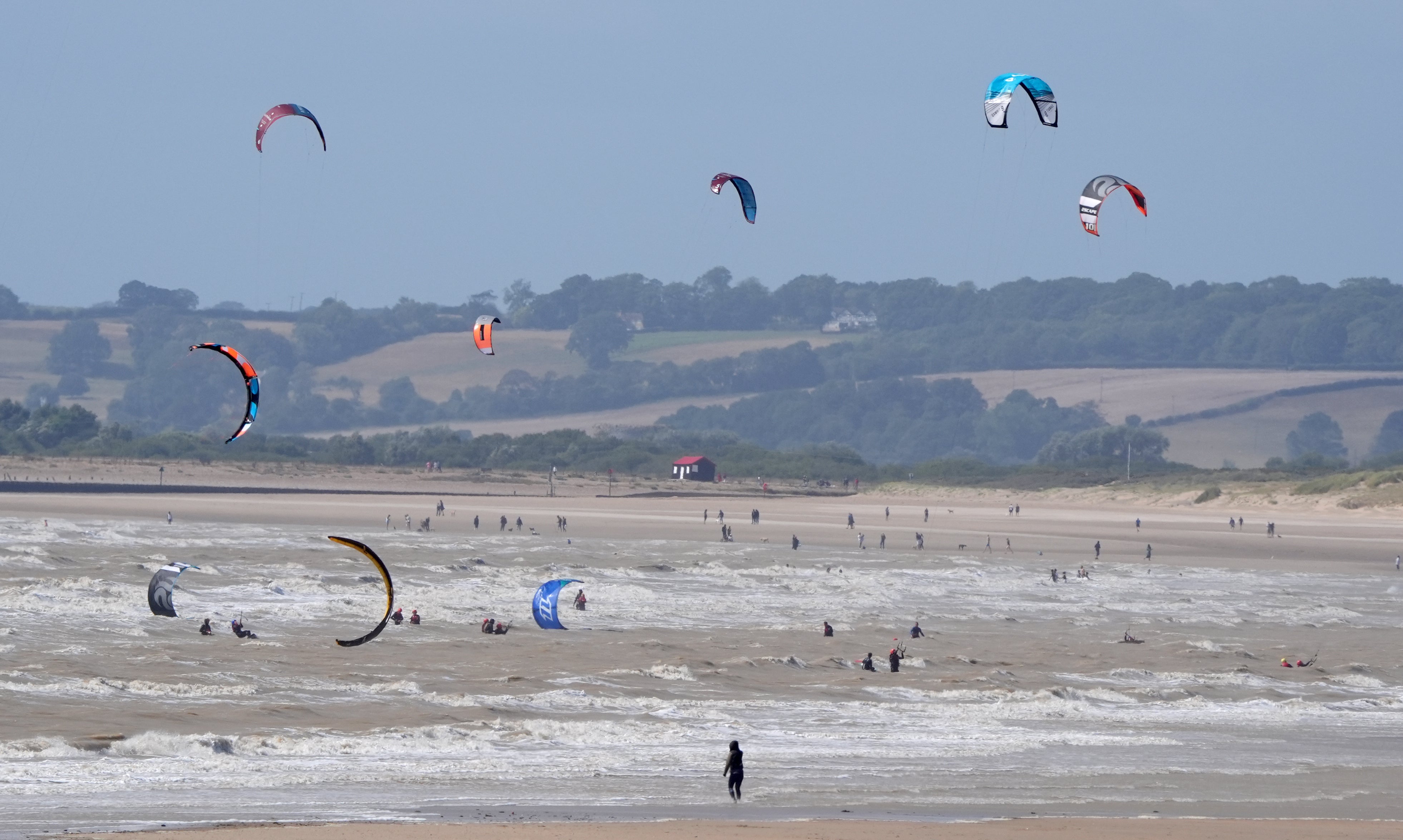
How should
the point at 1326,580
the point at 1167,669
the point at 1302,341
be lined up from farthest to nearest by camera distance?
the point at 1302,341 < the point at 1326,580 < the point at 1167,669

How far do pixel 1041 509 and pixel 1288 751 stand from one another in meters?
40.3

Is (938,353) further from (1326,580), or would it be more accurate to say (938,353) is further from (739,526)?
(1326,580)

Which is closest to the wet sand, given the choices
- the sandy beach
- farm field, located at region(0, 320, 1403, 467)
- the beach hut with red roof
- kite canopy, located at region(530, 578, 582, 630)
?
the sandy beach

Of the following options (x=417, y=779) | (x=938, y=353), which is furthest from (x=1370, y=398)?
(x=417, y=779)

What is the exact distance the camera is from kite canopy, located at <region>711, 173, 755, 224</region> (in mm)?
28234

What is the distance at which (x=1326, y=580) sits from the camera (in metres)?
31.4

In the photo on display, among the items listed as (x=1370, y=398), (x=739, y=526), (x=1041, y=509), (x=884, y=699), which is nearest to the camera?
(x=884, y=699)

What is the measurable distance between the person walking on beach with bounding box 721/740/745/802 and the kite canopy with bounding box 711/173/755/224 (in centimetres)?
1685

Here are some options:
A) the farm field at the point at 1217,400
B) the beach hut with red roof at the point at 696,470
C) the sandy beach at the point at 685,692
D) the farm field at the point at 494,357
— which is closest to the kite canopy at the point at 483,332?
the sandy beach at the point at 685,692

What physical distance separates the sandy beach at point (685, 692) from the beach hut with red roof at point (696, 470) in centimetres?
3454

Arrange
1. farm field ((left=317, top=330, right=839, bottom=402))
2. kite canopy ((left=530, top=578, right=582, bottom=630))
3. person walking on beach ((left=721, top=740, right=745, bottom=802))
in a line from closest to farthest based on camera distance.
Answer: person walking on beach ((left=721, top=740, right=745, bottom=802)) < kite canopy ((left=530, top=578, right=582, bottom=630)) < farm field ((left=317, top=330, right=839, bottom=402))

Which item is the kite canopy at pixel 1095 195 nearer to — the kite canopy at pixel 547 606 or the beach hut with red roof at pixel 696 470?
the kite canopy at pixel 547 606

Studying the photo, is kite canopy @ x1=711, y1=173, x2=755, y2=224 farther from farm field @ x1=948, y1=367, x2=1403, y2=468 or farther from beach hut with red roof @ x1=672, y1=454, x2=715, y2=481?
farm field @ x1=948, y1=367, x2=1403, y2=468

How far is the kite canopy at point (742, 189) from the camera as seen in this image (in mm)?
28234
